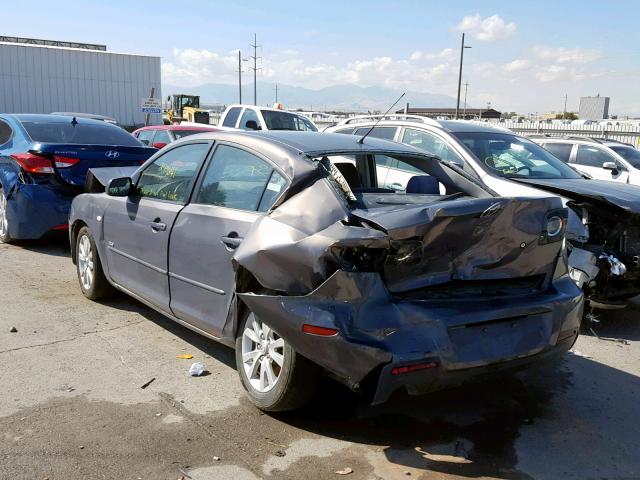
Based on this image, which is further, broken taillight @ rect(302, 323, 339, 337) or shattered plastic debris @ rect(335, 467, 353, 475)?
shattered plastic debris @ rect(335, 467, 353, 475)

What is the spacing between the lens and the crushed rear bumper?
9.96 feet

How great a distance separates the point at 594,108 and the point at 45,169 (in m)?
75.0

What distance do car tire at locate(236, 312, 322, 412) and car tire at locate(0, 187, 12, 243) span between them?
5.65 m

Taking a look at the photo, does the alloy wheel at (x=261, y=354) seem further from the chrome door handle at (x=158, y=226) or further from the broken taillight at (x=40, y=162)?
the broken taillight at (x=40, y=162)

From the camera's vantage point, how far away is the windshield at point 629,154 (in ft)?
40.4

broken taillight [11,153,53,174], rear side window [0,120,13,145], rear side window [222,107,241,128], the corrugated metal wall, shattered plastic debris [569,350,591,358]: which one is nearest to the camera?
shattered plastic debris [569,350,591,358]

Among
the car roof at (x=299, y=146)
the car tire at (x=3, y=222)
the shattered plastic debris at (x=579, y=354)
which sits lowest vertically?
the shattered plastic debris at (x=579, y=354)

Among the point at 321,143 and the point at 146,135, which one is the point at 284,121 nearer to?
the point at 146,135

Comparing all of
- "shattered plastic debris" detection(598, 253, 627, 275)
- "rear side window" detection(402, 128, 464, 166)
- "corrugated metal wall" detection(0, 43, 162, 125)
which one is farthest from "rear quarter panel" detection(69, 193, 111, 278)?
"corrugated metal wall" detection(0, 43, 162, 125)

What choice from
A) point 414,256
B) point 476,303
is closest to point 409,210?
point 414,256

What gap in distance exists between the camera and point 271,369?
366cm

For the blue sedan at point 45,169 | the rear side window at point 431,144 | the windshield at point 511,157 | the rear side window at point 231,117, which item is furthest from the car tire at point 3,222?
the rear side window at point 231,117

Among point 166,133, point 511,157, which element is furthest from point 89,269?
point 166,133

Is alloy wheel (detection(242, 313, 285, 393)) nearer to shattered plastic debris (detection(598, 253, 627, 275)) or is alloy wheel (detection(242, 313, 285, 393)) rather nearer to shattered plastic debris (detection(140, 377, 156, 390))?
shattered plastic debris (detection(140, 377, 156, 390))
